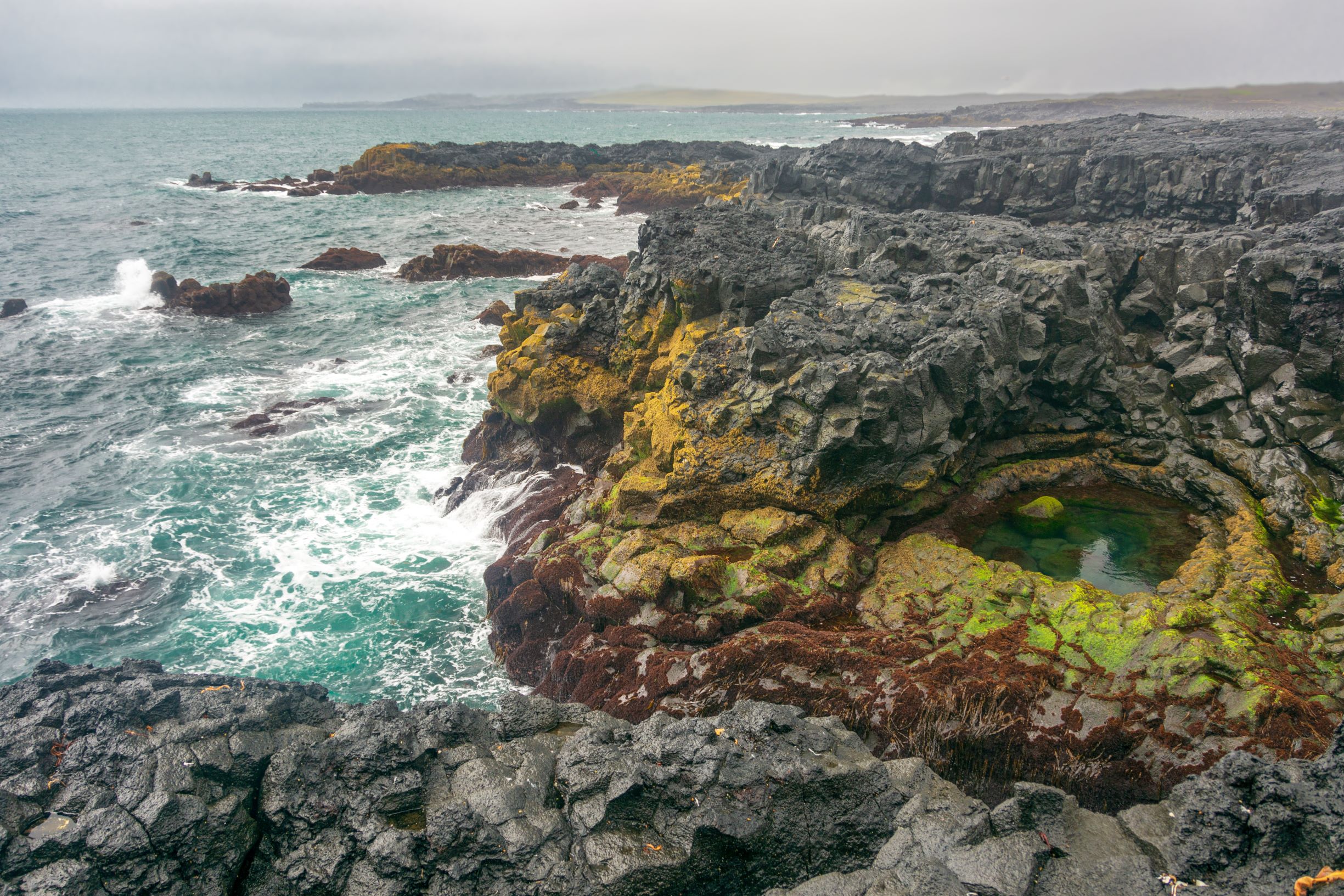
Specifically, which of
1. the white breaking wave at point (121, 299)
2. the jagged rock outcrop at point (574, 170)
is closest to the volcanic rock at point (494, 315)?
the white breaking wave at point (121, 299)

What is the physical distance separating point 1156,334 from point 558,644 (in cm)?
1724

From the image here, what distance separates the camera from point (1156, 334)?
19.2 m

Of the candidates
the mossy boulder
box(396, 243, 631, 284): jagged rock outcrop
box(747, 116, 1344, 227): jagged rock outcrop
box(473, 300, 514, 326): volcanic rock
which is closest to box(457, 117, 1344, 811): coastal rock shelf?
the mossy boulder

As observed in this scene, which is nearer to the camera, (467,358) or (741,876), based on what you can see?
(741,876)

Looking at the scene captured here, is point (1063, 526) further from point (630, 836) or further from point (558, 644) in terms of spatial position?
point (630, 836)

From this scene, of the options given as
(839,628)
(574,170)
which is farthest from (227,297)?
(574,170)

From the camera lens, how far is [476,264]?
4306cm

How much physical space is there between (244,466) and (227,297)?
17988mm

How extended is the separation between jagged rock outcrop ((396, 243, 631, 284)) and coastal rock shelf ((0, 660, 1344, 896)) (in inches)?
1428

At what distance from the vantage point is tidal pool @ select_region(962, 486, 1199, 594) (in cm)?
1347

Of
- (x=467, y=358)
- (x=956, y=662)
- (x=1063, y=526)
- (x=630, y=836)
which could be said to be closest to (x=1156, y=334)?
(x=1063, y=526)

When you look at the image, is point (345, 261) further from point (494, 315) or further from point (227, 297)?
point (494, 315)

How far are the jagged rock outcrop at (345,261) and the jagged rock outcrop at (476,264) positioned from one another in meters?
2.49

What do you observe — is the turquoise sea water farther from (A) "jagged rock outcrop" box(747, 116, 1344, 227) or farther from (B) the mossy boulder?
(A) "jagged rock outcrop" box(747, 116, 1344, 227)
